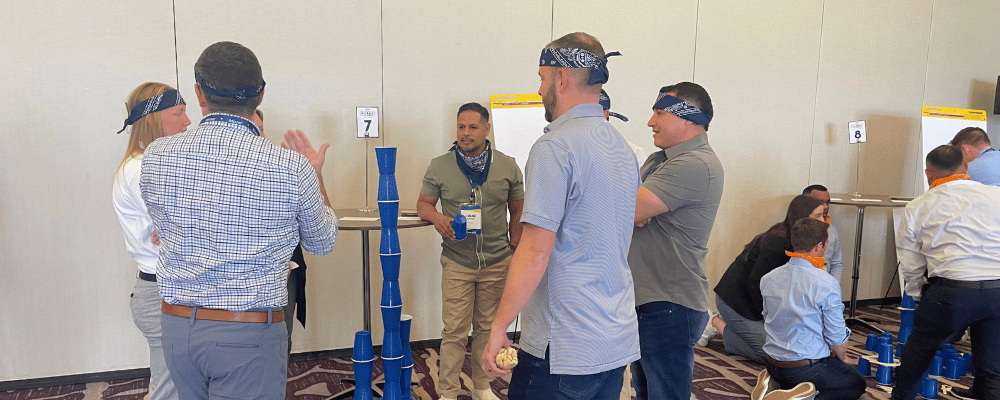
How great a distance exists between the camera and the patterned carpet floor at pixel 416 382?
11.2 ft

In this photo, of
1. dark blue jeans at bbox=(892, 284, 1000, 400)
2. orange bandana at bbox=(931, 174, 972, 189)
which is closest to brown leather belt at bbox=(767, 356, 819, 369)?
dark blue jeans at bbox=(892, 284, 1000, 400)

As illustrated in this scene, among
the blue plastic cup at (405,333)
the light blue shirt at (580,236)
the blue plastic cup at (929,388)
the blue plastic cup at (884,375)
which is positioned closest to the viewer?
the light blue shirt at (580,236)

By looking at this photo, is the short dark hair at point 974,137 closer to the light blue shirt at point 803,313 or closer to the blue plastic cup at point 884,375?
the blue plastic cup at point 884,375

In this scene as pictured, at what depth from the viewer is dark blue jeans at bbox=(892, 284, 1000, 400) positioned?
9.65 feet

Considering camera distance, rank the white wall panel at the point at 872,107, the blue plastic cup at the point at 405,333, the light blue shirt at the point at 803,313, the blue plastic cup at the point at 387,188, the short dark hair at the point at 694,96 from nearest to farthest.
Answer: the short dark hair at the point at 694,96
the blue plastic cup at the point at 387,188
the blue plastic cup at the point at 405,333
the light blue shirt at the point at 803,313
the white wall panel at the point at 872,107

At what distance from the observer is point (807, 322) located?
2.90 meters

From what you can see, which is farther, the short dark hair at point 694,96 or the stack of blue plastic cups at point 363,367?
the stack of blue plastic cups at point 363,367

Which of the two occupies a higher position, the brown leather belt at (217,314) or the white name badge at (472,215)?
the white name badge at (472,215)

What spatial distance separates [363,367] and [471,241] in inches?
39.3

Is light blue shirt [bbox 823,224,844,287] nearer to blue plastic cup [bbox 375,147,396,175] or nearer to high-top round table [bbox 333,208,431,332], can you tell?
high-top round table [bbox 333,208,431,332]

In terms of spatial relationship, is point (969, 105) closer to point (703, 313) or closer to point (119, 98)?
point (703, 313)

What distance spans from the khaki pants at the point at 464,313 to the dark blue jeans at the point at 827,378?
1.39 meters

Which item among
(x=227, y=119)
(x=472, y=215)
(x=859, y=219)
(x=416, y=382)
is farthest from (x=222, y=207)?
(x=859, y=219)

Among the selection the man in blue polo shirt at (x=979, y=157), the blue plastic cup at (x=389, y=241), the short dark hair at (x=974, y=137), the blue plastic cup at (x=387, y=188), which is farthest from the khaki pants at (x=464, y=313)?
the short dark hair at (x=974, y=137)
